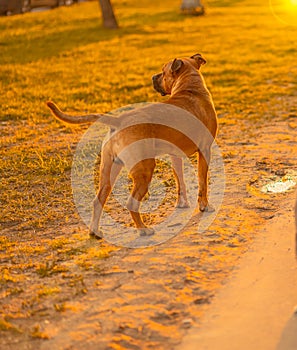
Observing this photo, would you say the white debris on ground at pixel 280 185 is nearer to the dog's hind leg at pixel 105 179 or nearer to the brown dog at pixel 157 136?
the brown dog at pixel 157 136

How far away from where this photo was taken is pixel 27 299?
5.01 m

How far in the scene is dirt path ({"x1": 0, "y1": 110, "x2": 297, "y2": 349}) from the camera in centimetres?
440

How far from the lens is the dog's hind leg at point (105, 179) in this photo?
5.88 metres

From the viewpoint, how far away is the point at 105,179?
5.94 m

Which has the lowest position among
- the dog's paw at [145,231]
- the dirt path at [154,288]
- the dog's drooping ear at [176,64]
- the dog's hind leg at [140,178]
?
the dog's paw at [145,231]

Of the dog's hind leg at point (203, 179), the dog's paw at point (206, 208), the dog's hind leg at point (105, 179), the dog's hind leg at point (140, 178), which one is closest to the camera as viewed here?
the dog's hind leg at point (140, 178)

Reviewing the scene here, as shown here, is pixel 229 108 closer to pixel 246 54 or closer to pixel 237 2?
pixel 246 54

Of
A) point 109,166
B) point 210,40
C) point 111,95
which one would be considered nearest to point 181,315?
point 109,166

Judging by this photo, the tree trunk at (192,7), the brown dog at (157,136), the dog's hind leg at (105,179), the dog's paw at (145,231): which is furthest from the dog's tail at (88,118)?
the tree trunk at (192,7)

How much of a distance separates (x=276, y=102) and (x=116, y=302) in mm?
8310

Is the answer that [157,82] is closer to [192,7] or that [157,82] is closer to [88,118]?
[88,118]

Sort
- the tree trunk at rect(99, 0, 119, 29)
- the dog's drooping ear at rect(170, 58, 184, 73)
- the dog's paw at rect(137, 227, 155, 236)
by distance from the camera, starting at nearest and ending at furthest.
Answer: the dog's paw at rect(137, 227, 155, 236), the dog's drooping ear at rect(170, 58, 184, 73), the tree trunk at rect(99, 0, 119, 29)

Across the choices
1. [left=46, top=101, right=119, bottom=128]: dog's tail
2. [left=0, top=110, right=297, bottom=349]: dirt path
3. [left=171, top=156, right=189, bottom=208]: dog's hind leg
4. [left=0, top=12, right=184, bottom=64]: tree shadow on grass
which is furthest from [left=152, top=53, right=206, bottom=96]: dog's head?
[left=0, top=12, right=184, bottom=64]: tree shadow on grass

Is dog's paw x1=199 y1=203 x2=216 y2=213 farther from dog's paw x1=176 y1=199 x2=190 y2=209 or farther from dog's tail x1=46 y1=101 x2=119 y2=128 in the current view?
dog's tail x1=46 y1=101 x2=119 y2=128
